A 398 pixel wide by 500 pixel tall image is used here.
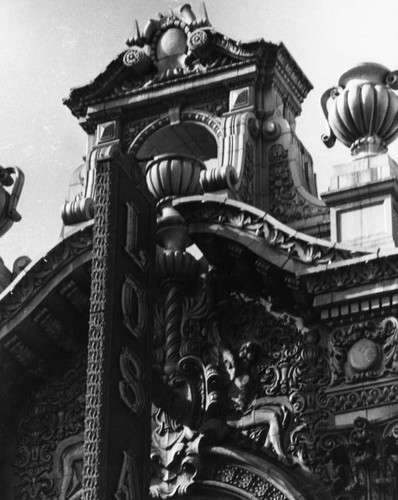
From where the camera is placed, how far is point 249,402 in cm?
2128

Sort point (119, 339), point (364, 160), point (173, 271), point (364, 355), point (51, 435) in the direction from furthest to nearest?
1. point (51, 435)
2. point (173, 271)
3. point (364, 160)
4. point (364, 355)
5. point (119, 339)

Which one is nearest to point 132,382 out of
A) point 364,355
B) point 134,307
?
point 134,307

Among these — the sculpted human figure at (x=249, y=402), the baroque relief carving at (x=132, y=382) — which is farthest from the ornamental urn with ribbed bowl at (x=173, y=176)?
the baroque relief carving at (x=132, y=382)

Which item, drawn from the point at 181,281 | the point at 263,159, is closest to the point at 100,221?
the point at 181,281

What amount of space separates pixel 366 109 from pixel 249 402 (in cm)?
332

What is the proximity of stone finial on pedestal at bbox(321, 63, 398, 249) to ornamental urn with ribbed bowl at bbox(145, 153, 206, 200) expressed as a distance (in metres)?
1.48

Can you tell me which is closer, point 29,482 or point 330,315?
point 330,315

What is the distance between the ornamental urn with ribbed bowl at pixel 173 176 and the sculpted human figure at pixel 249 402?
5.93ft

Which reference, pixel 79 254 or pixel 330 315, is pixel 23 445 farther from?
pixel 330 315

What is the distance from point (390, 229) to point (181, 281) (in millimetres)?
2416

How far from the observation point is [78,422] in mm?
22500

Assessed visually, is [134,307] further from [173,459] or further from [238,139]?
[238,139]

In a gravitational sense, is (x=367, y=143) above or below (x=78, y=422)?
above

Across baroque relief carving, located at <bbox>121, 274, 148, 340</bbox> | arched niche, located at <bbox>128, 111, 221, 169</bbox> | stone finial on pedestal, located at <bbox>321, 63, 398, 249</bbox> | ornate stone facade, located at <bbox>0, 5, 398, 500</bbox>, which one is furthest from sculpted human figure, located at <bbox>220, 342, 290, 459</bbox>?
arched niche, located at <bbox>128, 111, 221, 169</bbox>
